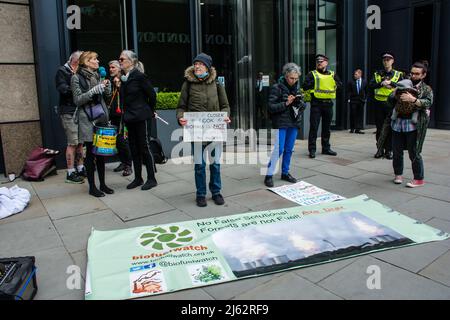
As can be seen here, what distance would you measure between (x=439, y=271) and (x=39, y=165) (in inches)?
230

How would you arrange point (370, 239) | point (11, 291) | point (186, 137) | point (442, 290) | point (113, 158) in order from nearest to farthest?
1. point (11, 291)
2. point (442, 290)
3. point (370, 239)
4. point (186, 137)
5. point (113, 158)

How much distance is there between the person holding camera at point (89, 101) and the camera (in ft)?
17.8

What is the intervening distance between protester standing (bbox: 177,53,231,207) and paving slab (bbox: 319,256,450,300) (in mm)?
2189

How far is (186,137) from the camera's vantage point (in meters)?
5.06

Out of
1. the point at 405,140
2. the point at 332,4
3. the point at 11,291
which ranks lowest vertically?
the point at 11,291

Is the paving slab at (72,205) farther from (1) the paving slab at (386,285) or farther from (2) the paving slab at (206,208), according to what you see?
(1) the paving slab at (386,285)

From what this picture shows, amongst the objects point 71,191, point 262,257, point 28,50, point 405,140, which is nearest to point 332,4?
point 405,140

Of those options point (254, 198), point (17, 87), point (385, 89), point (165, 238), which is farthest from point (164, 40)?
point (165, 238)

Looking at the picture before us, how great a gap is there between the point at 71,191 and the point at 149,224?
2051mm

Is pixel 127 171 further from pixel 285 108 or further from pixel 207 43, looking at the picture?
pixel 207 43

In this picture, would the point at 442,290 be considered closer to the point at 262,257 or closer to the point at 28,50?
the point at 262,257

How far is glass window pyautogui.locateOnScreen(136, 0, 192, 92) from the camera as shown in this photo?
28.2ft

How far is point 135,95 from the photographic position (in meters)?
5.68

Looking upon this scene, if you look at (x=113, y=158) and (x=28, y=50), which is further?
(x=113, y=158)
